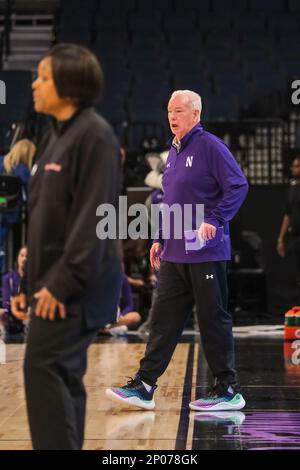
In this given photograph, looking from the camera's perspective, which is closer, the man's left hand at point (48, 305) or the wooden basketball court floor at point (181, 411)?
the man's left hand at point (48, 305)

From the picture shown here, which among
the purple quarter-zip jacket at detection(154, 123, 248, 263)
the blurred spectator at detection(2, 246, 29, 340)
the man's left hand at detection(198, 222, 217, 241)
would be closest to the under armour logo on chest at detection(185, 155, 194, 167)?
the purple quarter-zip jacket at detection(154, 123, 248, 263)

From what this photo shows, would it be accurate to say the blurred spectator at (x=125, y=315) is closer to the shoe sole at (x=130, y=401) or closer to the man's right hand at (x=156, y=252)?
the man's right hand at (x=156, y=252)

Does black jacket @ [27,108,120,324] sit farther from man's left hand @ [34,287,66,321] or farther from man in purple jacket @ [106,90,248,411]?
man in purple jacket @ [106,90,248,411]

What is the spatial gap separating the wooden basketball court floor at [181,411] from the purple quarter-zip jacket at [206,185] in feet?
2.77

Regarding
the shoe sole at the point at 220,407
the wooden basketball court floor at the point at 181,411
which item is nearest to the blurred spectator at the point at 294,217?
the wooden basketball court floor at the point at 181,411

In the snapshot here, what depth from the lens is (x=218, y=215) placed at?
5020mm

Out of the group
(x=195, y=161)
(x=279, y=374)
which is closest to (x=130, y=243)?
(x=279, y=374)

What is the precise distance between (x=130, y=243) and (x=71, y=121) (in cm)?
792

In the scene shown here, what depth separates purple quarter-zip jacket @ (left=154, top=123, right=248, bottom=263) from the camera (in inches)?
200

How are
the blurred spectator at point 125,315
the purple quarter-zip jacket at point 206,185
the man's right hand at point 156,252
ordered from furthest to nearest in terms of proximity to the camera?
the blurred spectator at point 125,315, the man's right hand at point 156,252, the purple quarter-zip jacket at point 206,185

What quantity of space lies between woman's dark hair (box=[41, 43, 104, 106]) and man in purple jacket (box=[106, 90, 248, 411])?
1.94 metres

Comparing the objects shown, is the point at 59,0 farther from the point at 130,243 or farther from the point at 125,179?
the point at 130,243

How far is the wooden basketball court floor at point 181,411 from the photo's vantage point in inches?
167

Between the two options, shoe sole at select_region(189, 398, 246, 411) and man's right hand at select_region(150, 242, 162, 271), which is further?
man's right hand at select_region(150, 242, 162, 271)
